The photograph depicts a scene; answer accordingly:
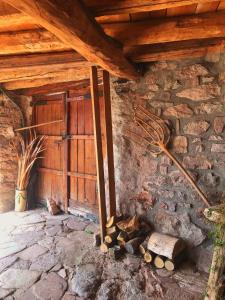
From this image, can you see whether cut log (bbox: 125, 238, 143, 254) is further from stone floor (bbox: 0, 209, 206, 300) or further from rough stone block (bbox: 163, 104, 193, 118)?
rough stone block (bbox: 163, 104, 193, 118)

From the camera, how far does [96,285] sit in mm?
2100

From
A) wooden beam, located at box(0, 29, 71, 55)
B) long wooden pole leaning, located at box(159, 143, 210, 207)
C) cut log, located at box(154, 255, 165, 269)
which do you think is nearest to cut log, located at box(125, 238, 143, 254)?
cut log, located at box(154, 255, 165, 269)

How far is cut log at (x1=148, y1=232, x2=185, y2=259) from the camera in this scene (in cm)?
229

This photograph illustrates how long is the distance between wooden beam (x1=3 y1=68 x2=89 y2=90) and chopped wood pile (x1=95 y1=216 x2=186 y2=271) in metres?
1.66

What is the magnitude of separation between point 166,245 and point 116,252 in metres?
0.49

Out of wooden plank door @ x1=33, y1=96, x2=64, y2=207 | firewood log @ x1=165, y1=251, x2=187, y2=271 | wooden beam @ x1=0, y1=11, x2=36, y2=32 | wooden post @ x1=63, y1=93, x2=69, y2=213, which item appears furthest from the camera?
wooden plank door @ x1=33, y1=96, x2=64, y2=207

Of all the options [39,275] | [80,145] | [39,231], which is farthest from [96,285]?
[80,145]

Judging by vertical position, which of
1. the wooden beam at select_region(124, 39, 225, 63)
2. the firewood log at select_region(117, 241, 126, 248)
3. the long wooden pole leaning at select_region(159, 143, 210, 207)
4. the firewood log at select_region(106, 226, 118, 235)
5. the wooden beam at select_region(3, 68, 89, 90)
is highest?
the wooden beam at select_region(3, 68, 89, 90)

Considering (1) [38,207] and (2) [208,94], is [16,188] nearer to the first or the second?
(1) [38,207]

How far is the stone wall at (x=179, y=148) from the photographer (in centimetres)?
234

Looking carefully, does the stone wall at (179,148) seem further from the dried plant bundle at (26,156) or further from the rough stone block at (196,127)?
the dried plant bundle at (26,156)

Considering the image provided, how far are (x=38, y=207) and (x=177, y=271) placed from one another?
2536mm

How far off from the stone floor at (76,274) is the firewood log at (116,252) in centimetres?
5

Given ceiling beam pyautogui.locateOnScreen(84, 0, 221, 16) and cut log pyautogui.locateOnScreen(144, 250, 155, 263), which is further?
cut log pyautogui.locateOnScreen(144, 250, 155, 263)
